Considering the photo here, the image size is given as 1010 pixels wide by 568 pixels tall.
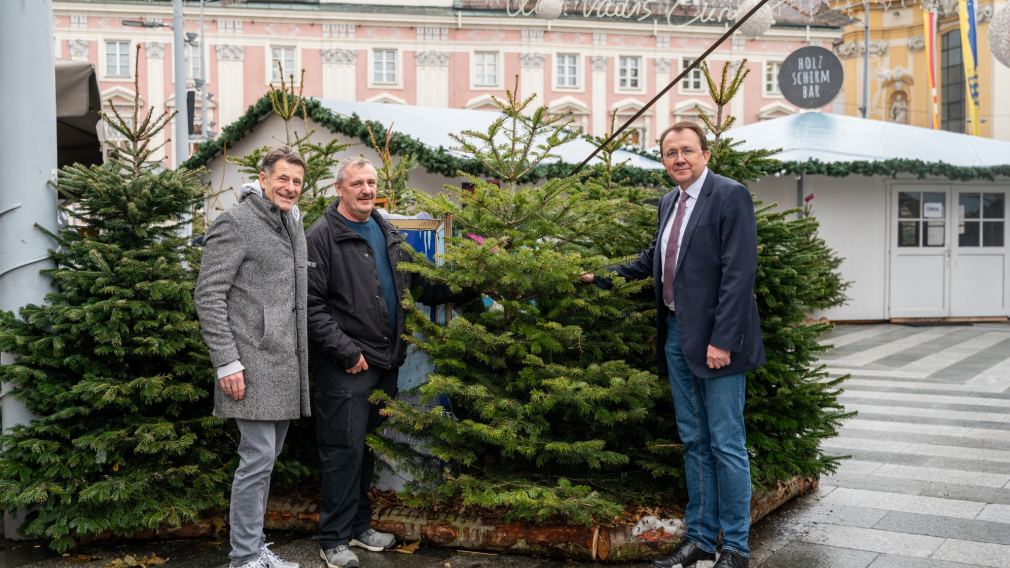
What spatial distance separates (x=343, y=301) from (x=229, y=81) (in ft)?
164

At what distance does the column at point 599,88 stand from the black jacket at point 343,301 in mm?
49683

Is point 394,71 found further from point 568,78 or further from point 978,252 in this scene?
point 978,252

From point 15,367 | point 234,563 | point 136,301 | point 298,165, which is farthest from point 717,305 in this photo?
point 15,367

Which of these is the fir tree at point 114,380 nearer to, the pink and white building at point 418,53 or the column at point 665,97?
the pink and white building at point 418,53

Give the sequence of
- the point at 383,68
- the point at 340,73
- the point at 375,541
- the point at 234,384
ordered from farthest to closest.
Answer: the point at 383,68 → the point at 340,73 → the point at 375,541 → the point at 234,384

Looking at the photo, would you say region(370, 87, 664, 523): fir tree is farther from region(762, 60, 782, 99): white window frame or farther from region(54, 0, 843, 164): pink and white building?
region(762, 60, 782, 99): white window frame

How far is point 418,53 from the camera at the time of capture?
52969mm

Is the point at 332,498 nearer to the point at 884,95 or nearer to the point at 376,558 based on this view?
the point at 376,558

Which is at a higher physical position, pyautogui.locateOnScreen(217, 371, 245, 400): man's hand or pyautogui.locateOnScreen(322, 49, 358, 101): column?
pyautogui.locateOnScreen(322, 49, 358, 101): column

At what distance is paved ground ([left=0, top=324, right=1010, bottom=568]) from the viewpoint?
4812mm

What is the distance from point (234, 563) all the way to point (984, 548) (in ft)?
12.0

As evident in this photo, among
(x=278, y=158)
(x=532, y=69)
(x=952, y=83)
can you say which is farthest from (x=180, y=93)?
(x=952, y=83)

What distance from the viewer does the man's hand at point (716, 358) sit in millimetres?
4381

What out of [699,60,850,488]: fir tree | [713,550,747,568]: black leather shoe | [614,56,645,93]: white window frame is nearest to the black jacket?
[713,550,747,568]: black leather shoe
